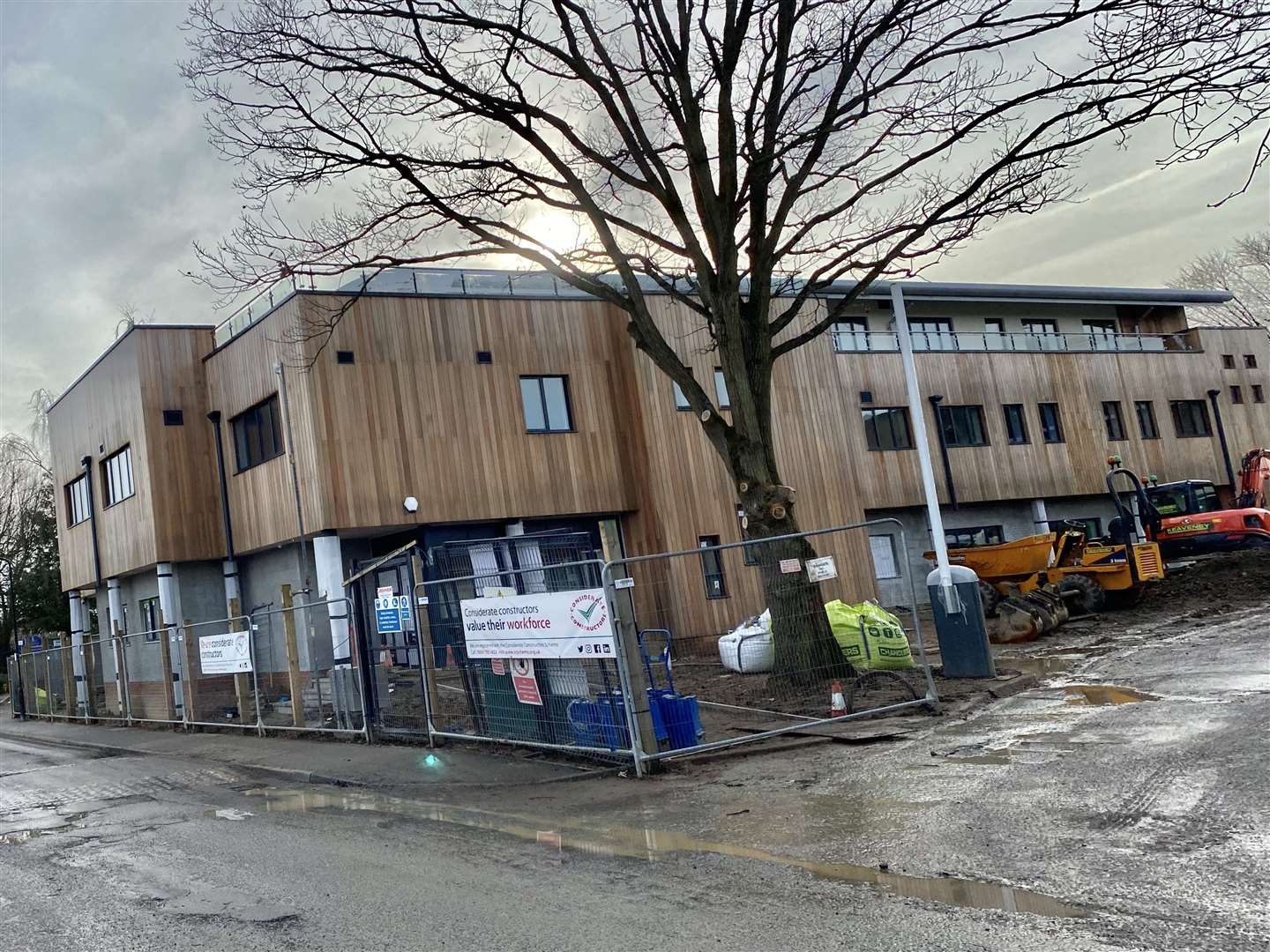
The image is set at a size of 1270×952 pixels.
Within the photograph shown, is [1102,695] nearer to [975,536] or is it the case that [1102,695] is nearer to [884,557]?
[884,557]

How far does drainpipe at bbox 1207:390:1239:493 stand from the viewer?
3956cm

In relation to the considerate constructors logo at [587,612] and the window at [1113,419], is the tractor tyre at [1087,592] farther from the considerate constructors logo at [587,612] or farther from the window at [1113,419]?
the window at [1113,419]

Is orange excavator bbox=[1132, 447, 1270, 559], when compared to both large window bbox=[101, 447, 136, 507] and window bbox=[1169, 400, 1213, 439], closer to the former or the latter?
window bbox=[1169, 400, 1213, 439]

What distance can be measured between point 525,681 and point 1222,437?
3713 centimetres

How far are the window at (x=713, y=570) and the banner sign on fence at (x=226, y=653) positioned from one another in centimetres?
722

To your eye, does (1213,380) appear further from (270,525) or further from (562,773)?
Answer: (562,773)

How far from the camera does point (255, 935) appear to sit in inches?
212

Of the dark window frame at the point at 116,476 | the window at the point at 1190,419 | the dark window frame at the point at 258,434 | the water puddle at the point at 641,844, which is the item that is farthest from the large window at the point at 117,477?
the window at the point at 1190,419

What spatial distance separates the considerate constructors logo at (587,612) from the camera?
31.1 feet

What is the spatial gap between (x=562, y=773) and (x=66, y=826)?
435cm

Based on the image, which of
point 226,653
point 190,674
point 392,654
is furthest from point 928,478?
point 190,674

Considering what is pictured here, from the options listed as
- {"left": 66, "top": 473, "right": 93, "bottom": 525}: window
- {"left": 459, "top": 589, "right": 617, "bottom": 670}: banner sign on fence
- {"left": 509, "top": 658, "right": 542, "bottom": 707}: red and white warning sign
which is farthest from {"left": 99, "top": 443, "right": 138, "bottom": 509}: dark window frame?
{"left": 509, "top": 658, "right": 542, "bottom": 707}: red and white warning sign

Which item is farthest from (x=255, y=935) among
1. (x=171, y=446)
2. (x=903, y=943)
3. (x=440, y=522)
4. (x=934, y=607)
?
(x=171, y=446)

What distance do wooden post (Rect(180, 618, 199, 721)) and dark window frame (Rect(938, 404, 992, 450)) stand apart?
77.0 ft
